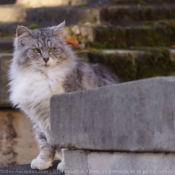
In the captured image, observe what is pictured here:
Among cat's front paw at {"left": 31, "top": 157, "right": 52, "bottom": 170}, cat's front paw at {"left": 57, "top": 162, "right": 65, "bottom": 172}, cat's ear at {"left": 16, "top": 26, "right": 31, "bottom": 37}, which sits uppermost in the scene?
cat's ear at {"left": 16, "top": 26, "right": 31, "bottom": 37}

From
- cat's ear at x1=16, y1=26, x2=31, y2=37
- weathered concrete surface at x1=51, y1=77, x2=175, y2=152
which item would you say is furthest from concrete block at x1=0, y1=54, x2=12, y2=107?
weathered concrete surface at x1=51, y1=77, x2=175, y2=152

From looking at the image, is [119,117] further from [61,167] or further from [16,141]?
[16,141]

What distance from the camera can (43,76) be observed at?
5.01 metres

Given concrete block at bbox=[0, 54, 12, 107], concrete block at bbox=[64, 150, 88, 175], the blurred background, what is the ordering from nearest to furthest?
concrete block at bbox=[64, 150, 88, 175], concrete block at bbox=[0, 54, 12, 107], the blurred background

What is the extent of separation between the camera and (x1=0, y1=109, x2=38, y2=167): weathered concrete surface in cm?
687

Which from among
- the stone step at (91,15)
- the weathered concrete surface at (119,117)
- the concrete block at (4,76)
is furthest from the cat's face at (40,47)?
the stone step at (91,15)

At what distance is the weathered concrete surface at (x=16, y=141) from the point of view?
687cm

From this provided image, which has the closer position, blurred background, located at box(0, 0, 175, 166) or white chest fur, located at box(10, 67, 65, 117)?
white chest fur, located at box(10, 67, 65, 117)

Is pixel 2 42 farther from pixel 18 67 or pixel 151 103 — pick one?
pixel 151 103

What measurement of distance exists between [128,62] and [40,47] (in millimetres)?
1608

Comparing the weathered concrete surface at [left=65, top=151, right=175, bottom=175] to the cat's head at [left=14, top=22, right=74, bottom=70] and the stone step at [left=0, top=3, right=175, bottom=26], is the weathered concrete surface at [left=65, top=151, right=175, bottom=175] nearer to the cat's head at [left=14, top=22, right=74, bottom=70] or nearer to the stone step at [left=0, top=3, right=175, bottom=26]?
the cat's head at [left=14, top=22, right=74, bottom=70]

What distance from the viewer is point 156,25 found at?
7.29 meters

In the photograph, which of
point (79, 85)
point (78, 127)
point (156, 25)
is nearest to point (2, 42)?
point (156, 25)

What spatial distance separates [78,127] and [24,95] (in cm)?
176
